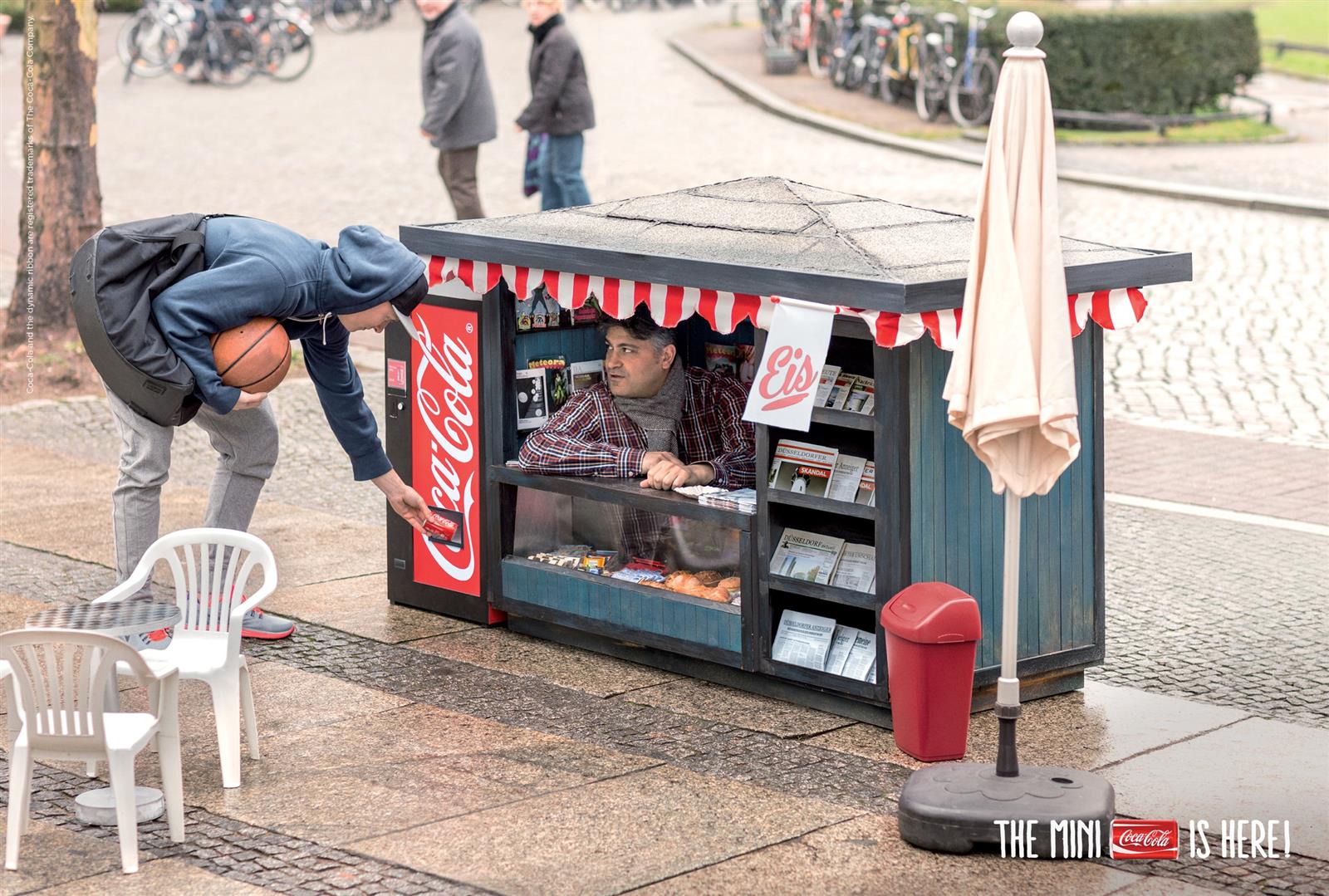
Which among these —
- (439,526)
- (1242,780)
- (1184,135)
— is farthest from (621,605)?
(1184,135)

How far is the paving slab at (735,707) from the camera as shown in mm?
5773

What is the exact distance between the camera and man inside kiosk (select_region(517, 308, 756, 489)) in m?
6.44

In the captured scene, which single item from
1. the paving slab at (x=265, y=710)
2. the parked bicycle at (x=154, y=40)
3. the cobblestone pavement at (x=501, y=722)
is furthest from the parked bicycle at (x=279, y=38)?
the paving slab at (x=265, y=710)

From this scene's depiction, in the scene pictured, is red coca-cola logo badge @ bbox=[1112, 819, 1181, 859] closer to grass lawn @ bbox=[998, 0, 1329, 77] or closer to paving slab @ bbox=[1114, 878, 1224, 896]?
paving slab @ bbox=[1114, 878, 1224, 896]

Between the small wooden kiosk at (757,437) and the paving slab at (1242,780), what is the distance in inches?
22.0

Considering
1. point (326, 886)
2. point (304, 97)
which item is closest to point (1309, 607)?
point (326, 886)

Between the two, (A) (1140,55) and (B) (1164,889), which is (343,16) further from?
(B) (1164,889)

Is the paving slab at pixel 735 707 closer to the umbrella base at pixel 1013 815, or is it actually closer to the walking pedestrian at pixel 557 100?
the umbrella base at pixel 1013 815

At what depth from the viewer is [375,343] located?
1216 centimetres

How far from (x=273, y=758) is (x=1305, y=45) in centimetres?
2892

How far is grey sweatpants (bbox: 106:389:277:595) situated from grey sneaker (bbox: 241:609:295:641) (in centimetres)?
38

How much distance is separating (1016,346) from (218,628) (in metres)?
2.57

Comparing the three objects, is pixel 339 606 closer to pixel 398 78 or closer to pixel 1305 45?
pixel 398 78

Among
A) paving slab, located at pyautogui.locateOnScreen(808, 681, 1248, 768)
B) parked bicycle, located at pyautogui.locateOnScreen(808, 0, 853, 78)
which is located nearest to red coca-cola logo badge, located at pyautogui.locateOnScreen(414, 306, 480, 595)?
paving slab, located at pyautogui.locateOnScreen(808, 681, 1248, 768)
